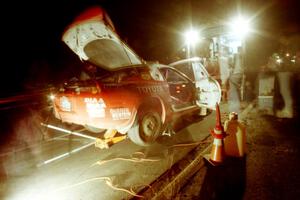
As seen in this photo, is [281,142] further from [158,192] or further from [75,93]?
[75,93]

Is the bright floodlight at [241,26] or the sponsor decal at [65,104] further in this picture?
the bright floodlight at [241,26]

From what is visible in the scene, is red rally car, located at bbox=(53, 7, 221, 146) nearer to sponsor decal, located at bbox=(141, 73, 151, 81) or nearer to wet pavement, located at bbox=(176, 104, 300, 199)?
sponsor decal, located at bbox=(141, 73, 151, 81)

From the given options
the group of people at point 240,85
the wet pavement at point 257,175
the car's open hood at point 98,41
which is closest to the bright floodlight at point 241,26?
the group of people at point 240,85

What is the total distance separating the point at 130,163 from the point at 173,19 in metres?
18.4

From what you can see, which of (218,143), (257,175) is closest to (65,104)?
(218,143)

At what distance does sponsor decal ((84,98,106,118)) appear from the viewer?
4.25 m

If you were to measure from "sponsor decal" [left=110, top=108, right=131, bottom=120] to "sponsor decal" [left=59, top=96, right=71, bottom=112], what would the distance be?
1.08 meters

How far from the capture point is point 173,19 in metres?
20.5

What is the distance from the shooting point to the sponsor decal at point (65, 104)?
4.79 metres

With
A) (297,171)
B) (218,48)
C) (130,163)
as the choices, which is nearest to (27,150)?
(130,163)

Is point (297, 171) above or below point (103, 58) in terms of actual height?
below

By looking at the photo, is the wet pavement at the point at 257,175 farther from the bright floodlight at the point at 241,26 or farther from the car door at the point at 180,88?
the bright floodlight at the point at 241,26

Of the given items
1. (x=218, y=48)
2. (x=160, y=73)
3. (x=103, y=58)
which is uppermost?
(x=218, y=48)

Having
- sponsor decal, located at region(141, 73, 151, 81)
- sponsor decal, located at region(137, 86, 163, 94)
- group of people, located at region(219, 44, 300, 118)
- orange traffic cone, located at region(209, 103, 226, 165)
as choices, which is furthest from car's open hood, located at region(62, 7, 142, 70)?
group of people, located at region(219, 44, 300, 118)
